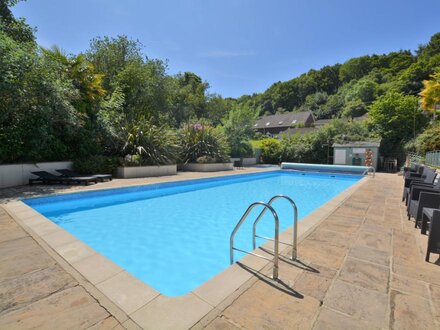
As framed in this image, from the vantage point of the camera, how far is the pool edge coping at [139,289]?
6.54 feet

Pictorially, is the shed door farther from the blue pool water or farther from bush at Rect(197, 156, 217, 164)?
bush at Rect(197, 156, 217, 164)

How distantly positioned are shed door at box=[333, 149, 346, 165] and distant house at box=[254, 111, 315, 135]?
29.0 metres

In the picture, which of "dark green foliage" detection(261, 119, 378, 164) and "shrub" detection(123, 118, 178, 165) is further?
"dark green foliage" detection(261, 119, 378, 164)

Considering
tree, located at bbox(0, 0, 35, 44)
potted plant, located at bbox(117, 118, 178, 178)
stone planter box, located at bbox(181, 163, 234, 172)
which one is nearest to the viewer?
tree, located at bbox(0, 0, 35, 44)

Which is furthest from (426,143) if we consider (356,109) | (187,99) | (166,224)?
(356,109)

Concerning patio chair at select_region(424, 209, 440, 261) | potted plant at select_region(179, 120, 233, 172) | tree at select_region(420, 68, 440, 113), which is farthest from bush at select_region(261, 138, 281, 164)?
patio chair at select_region(424, 209, 440, 261)

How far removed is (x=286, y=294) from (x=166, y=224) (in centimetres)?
430

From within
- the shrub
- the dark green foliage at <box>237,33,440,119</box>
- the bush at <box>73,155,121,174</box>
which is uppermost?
the dark green foliage at <box>237,33,440,119</box>

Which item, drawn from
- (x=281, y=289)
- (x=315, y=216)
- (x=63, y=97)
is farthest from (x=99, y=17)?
(x=281, y=289)

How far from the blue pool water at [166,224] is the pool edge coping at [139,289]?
104 cm

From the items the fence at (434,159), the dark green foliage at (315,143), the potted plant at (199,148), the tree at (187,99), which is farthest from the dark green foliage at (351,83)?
the fence at (434,159)

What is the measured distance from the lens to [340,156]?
20047mm

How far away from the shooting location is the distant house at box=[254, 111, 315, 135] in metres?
50.1

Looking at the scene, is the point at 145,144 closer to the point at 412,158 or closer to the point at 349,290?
the point at 349,290
